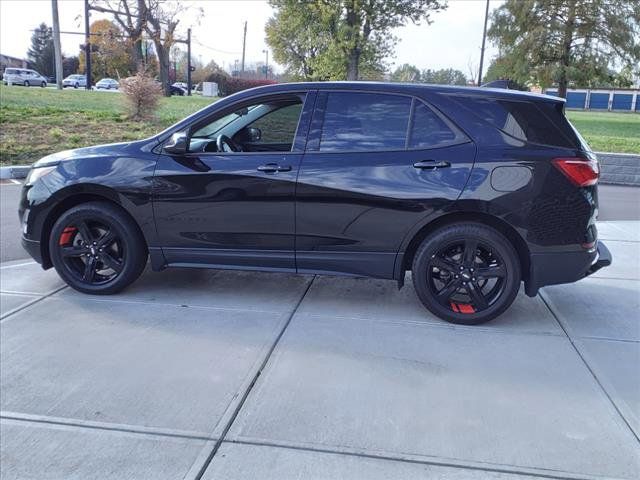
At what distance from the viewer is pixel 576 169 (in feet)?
13.6

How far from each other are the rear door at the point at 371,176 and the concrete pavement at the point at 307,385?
21.3 inches

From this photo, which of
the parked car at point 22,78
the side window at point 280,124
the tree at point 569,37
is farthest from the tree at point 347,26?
the parked car at point 22,78

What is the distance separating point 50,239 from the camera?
485cm

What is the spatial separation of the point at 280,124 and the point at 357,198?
1354 mm

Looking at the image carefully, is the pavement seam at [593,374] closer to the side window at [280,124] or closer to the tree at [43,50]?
the side window at [280,124]

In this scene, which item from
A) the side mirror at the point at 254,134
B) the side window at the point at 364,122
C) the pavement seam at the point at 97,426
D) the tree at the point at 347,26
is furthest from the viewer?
the tree at the point at 347,26

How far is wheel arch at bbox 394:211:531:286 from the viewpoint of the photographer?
430 centimetres

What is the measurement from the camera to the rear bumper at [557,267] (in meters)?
4.25

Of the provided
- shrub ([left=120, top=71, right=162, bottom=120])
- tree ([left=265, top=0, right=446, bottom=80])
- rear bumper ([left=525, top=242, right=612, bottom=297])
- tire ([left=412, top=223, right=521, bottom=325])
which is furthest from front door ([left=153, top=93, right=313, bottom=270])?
tree ([left=265, top=0, right=446, bottom=80])

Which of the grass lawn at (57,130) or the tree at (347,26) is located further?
the tree at (347,26)

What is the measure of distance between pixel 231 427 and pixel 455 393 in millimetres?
1305

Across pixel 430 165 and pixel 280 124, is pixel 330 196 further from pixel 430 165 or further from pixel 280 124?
pixel 280 124

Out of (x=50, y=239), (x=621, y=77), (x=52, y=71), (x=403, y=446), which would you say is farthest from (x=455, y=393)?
(x=52, y=71)

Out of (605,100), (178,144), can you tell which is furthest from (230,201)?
(605,100)
